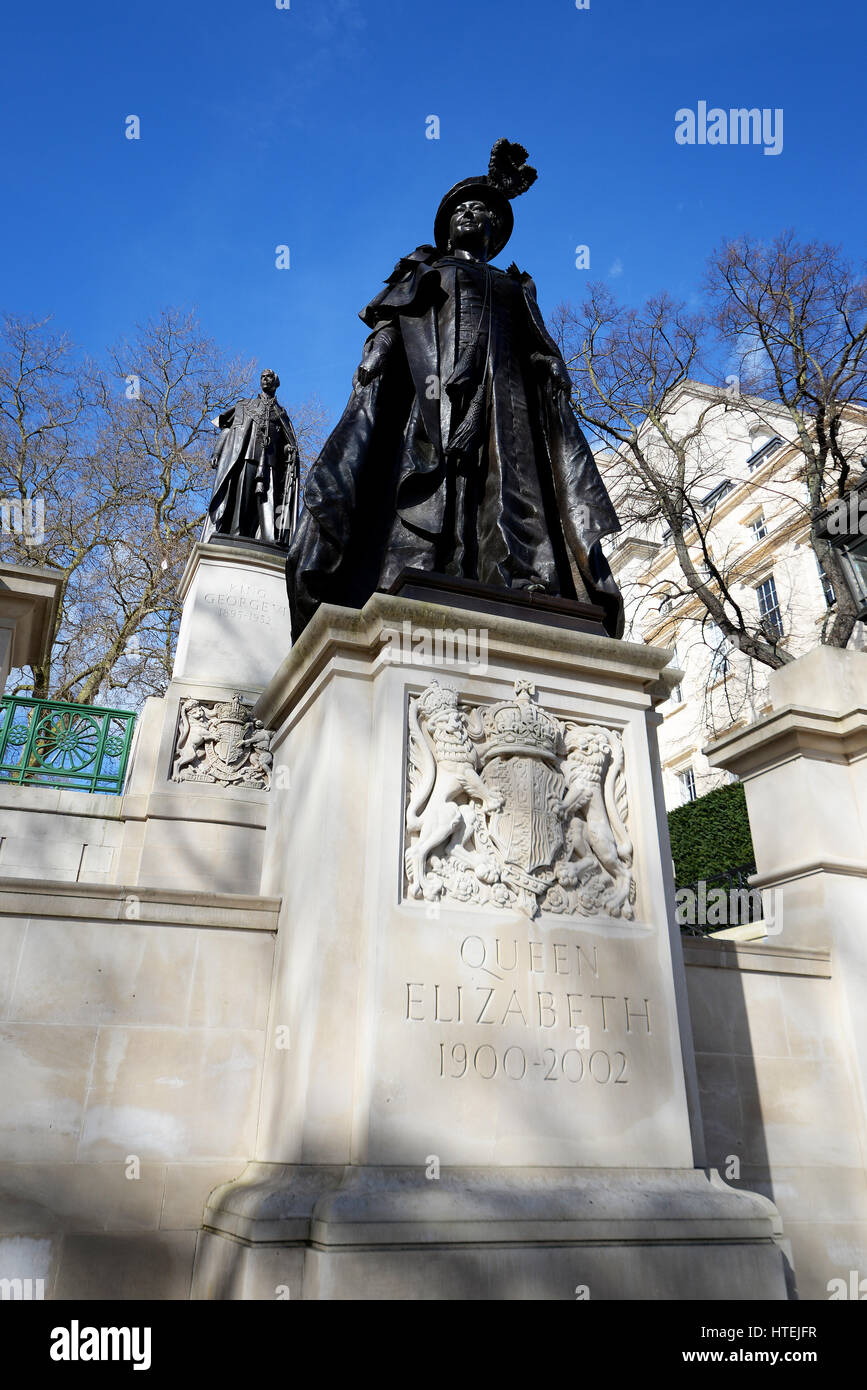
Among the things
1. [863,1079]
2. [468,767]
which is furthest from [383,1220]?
[863,1079]

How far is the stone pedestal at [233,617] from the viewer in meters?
11.9

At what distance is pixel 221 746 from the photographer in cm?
1112

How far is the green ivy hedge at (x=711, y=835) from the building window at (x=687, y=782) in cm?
1724

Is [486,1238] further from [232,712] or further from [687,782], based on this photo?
[687,782]

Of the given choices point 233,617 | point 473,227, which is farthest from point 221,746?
→ point 473,227

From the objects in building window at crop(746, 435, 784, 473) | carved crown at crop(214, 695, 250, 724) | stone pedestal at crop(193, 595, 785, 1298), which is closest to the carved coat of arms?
carved crown at crop(214, 695, 250, 724)

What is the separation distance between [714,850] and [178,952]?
1619 centimetres

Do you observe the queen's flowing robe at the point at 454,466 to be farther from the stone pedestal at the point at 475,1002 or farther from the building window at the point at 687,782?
the building window at the point at 687,782

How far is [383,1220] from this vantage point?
3428 mm

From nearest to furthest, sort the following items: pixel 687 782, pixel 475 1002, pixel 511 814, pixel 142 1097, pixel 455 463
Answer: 1. pixel 475 1002
2. pixel 142 1097
3. pixel 511 814
4. pixel 455 463
5. pixel 687 782

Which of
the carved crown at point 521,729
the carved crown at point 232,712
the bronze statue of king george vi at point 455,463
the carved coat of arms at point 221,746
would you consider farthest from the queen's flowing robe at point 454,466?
the carved crown at point 232,712

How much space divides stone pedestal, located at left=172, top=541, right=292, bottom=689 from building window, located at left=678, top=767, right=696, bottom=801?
1095 inches

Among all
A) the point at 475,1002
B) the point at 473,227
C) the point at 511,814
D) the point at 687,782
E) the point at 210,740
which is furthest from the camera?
the point at 687,782

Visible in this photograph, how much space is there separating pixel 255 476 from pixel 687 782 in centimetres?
2899
